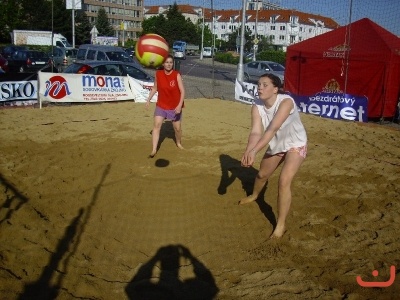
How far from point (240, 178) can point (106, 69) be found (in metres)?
10.2

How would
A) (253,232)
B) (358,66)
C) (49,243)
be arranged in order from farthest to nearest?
(358,66) → (253,232) → (49,243)

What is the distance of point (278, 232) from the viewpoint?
4.37 meters

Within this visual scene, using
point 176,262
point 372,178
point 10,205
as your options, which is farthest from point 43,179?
point 372,178

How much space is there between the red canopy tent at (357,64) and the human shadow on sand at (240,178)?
7.70 m

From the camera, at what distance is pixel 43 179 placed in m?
6.14

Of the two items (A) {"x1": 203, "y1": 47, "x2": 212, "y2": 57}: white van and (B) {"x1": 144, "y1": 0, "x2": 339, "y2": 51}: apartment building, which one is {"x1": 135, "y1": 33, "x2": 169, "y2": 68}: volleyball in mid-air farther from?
(A) {"x1": 203, "y1": 47, "x2": 212, "y2": 57}: white van

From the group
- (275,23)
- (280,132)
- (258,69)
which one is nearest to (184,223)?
(280,132)

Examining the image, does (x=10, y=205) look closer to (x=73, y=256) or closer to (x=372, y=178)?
(x=73, y=256)

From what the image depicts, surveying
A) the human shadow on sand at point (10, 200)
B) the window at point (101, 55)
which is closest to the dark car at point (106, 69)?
the window at point (101, 55)

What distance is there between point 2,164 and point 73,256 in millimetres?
3728

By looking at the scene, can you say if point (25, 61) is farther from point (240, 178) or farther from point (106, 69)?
point (240, 178)

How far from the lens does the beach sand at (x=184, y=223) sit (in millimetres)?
3514

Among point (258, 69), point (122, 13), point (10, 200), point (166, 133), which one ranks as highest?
point (122, 13)

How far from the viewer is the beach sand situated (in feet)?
11.5
